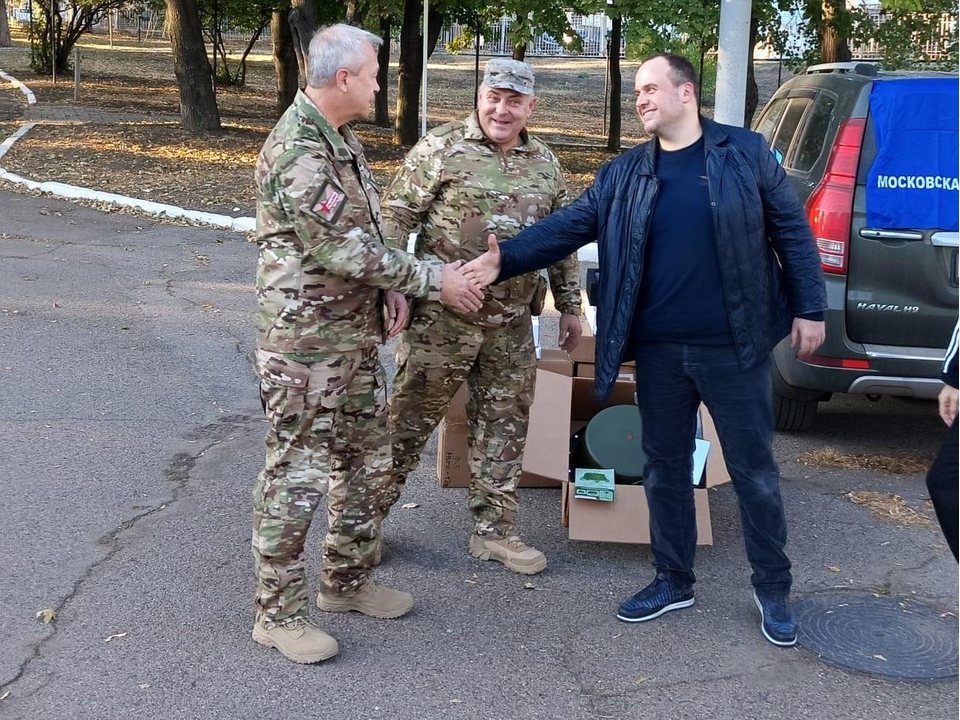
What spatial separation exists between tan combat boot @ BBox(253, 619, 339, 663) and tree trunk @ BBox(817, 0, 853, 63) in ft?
41.6

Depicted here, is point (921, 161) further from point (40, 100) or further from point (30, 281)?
point (40, 100)

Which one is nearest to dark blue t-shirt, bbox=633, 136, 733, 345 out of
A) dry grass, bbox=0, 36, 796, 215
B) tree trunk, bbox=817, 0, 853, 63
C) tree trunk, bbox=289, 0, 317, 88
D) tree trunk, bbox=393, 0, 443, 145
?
dry grass, bbox=0, 36, 796, 215

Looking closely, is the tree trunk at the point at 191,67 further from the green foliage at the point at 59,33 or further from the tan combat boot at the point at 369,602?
the tan combat boot at the point at 369,602

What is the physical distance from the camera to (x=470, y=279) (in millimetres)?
3957

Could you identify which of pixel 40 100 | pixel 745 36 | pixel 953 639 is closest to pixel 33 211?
pixel 745 36

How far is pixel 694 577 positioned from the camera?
168 inches

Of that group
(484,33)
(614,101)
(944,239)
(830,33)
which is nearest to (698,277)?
(944,239)

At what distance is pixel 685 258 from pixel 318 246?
1.24 metres

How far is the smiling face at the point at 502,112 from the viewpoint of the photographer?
13.5 feet

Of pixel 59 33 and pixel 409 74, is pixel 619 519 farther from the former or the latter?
pixel 59 33

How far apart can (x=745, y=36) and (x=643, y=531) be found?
15.1ft

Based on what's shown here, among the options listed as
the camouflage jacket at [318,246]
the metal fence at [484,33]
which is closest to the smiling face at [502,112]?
the camouflage jacket at [318,246]

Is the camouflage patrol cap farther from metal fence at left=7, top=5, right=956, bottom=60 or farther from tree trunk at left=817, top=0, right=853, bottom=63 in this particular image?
metal fence at left=7, top=5, right=956, bottom=60

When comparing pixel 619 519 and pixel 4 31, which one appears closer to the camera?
pixel 619 519
